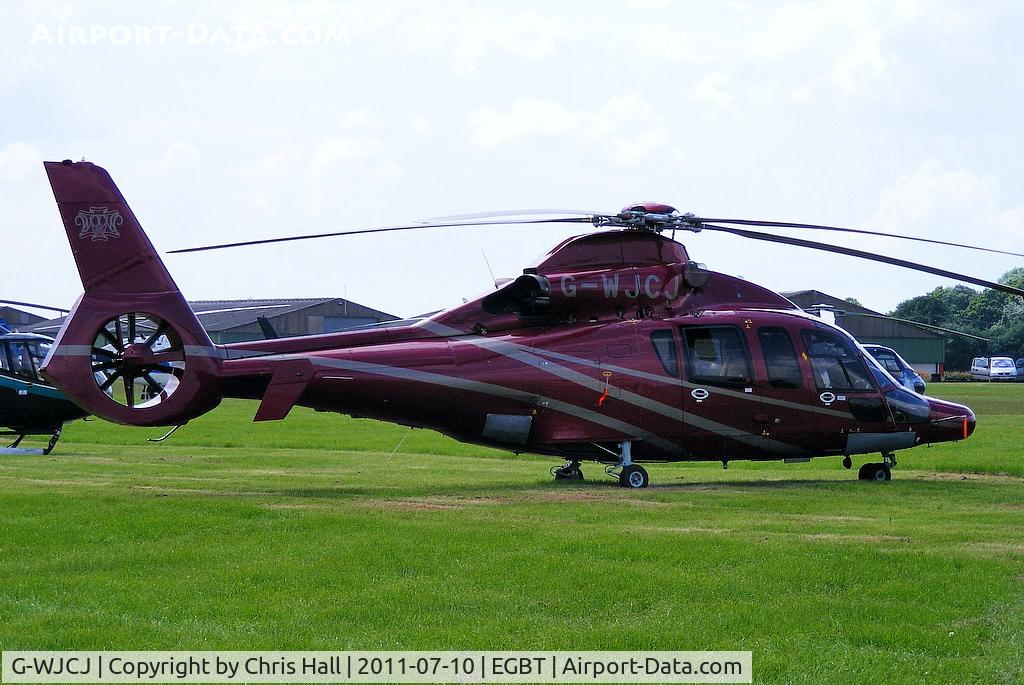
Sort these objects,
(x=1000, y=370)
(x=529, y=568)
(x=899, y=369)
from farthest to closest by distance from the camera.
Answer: (x=1000, y=370) → (x=899, y=369) → (x=529, y=568)

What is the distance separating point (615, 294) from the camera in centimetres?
2083

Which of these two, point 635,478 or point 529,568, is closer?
point 529,568

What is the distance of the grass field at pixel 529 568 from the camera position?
355 inches

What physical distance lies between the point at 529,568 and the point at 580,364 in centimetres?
912

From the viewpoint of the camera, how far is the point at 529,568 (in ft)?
38.0

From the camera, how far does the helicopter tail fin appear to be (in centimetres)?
1806

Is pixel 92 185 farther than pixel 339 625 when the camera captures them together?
Yes

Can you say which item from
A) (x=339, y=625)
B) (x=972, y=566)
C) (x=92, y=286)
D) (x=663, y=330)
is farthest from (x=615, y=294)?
(x=339, y=625)

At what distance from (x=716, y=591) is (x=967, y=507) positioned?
8080 mm

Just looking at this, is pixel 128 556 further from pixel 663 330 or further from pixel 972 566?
pixel 663 330

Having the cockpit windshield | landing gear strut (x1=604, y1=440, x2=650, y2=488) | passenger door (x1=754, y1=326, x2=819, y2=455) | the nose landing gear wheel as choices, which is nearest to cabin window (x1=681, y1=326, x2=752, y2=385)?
passenger door (x1=754, y1=326, x2=819, y2=455)

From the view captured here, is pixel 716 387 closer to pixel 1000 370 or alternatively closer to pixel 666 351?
pixel 666 351

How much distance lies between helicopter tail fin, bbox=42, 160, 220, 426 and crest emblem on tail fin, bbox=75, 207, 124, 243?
15 millimetres

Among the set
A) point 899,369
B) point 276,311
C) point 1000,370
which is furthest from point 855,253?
point 1000,370
